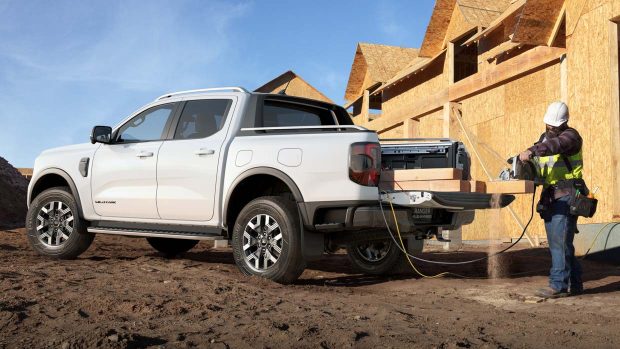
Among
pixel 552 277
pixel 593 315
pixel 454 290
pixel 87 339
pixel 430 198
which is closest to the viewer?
pixel 87 339

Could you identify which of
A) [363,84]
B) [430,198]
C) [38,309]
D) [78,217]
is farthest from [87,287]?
[363,84]

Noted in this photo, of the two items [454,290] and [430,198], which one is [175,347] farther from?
[454,290]

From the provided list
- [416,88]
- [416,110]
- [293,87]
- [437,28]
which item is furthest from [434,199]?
[293,87]

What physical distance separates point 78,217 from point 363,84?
55.7ft

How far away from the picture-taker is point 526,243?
11422 mm

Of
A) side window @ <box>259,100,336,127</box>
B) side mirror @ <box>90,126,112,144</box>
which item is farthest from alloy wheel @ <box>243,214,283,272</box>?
side mirror @ <box>90,126,112,144</box>

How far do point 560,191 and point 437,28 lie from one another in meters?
13.0

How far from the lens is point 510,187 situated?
5.97 meters

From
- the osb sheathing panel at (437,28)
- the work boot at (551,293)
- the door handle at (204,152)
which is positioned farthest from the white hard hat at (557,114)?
the osb sheathing panel at (437,28)

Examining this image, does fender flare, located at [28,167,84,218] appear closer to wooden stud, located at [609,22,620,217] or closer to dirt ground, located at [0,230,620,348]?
dirt ground, located at [0,230,620,348]

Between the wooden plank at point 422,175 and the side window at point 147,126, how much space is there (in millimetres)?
2888

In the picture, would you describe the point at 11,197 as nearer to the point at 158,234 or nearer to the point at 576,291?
the point at 158,234

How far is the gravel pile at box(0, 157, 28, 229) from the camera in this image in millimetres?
20141

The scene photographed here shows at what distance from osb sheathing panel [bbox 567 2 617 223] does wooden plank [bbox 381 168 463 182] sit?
4763 millimetres
